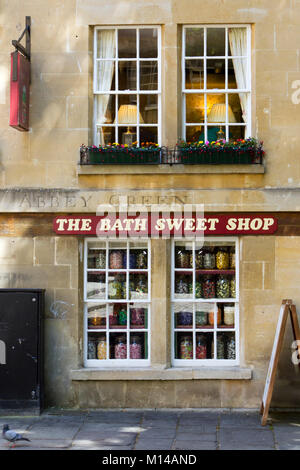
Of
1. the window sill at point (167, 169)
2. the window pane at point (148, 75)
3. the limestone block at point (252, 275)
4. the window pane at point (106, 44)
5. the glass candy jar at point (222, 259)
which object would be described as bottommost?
the limestone block at point (252, 275)

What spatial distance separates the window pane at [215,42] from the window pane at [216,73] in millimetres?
133

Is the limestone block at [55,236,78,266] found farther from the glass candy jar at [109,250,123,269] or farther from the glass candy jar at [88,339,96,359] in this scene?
the glass candy jar at [88,339,96,359]

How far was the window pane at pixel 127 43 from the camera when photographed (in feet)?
34.6

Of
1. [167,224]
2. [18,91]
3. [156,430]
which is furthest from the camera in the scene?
[167,224]

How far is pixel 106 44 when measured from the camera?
10.6m

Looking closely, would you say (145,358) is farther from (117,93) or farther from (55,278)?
(117,93)

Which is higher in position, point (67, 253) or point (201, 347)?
point (67, 253)

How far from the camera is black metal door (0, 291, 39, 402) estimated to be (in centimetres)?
983

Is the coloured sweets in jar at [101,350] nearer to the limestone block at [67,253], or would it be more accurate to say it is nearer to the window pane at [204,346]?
the limestone block at [67,253]

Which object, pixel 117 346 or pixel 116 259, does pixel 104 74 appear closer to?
pixel 116 259

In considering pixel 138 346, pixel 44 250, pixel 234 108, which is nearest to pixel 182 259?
pixel 138 346

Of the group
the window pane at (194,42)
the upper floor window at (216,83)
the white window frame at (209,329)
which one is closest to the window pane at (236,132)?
the upper floor window at (216,83)

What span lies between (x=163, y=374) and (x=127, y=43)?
548cm

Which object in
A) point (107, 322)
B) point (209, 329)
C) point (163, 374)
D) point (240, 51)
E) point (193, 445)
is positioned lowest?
point (193, 445)
